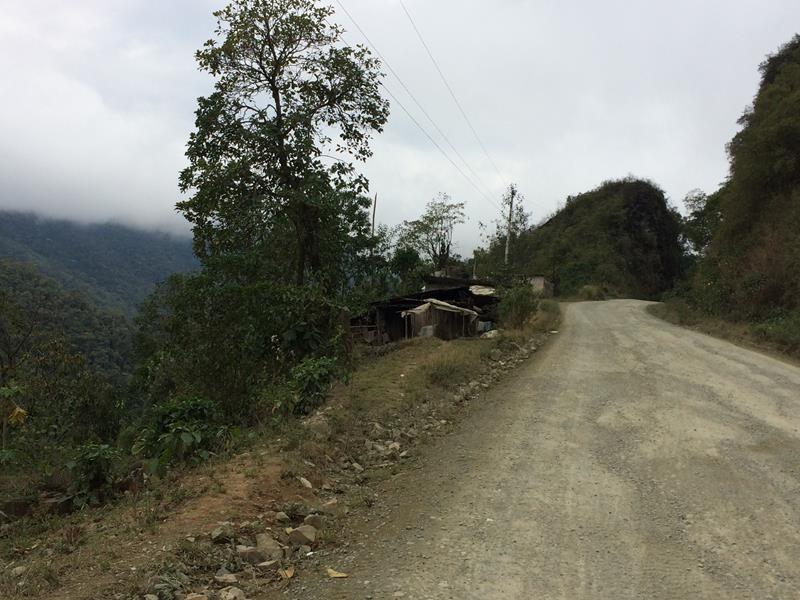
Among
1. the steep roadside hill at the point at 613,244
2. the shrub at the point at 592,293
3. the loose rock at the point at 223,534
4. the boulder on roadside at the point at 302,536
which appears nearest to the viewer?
the loose rock at the point at 223,534

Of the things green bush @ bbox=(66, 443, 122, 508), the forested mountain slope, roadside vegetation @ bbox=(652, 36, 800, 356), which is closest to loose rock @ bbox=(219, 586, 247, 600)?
green bush @ bbox=(66, 443, 122, 508)

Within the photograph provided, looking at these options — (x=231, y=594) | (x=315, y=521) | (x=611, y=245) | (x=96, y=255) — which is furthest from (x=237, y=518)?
(x=96, y=255)

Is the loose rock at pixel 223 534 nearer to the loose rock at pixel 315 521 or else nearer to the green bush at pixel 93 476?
the loose rock at pixel 315 521

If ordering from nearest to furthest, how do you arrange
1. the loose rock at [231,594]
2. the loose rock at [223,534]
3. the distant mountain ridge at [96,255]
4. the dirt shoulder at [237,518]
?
the loose rock at [231,594] → the dirt shoulder at [237,518] → the loose rock at [223,534] → the distant mountain ridge at [96,255]

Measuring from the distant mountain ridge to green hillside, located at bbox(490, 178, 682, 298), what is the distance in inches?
1811

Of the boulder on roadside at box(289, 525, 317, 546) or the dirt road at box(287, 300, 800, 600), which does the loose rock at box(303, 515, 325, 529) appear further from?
the dirt road at box(287, 300, 800, 600)

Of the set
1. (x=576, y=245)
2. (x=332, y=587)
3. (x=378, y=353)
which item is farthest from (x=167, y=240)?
(x=332, y=587)

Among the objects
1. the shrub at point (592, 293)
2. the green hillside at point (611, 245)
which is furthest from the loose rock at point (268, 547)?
the green hillside at point (611, 245)

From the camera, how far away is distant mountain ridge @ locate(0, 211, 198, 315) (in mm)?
86688

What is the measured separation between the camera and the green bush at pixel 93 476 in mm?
5988

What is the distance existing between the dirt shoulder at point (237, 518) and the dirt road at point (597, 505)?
1.11 ft

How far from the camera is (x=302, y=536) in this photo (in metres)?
4.16

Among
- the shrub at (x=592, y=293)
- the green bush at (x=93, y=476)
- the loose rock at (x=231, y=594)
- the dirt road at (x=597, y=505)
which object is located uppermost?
the shrub at (x=592, y=293)

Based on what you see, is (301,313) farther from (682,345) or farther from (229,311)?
(682,345)
